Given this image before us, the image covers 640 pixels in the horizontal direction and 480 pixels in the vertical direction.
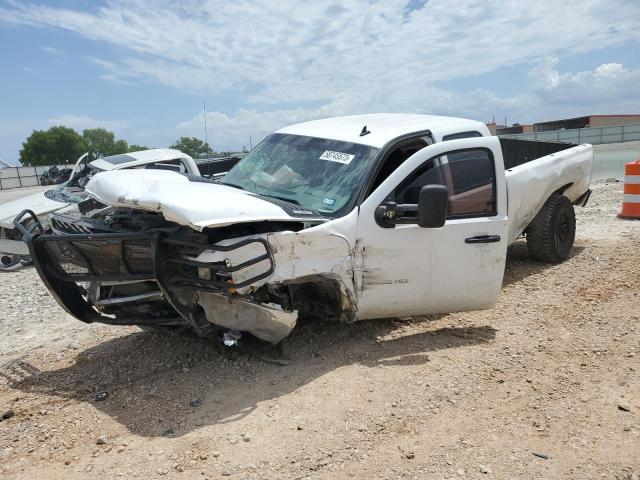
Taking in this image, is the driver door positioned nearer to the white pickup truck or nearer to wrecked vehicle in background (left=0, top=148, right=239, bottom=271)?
the white pickup truck

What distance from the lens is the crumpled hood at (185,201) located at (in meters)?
3.40

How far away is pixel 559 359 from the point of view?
446cm

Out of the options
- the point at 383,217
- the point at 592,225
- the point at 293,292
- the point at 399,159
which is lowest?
the point at 592,225

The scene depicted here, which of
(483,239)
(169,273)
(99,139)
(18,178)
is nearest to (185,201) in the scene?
(169,273)

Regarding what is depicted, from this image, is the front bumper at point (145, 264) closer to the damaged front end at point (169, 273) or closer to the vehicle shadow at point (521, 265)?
the damaged front end at point (169, 273)

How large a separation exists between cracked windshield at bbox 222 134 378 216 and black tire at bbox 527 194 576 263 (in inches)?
138

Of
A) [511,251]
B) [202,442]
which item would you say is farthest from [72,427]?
[511,251]

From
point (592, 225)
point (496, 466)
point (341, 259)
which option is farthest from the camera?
point (592, 225)

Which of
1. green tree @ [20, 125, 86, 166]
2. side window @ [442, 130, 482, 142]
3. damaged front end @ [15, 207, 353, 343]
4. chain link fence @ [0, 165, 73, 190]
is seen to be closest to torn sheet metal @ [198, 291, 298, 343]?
Result: damaged front end @ [15, 207, 353, 343]

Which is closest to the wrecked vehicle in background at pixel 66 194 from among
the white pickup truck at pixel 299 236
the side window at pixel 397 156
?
the white pickup truck at pixel 299 236

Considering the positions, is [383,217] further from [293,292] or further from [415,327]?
[415,327]

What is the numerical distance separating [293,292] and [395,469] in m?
1.65

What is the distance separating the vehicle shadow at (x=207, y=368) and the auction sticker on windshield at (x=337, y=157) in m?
1.49

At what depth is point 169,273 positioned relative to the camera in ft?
11.9
